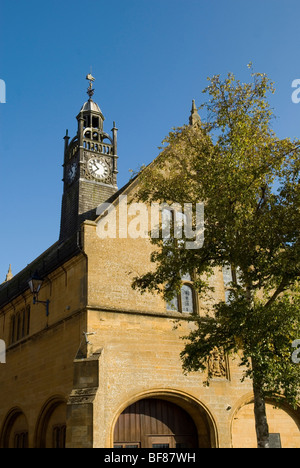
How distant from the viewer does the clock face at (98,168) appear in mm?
30252

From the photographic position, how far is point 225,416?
19391 mm

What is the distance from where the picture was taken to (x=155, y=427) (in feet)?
61.6

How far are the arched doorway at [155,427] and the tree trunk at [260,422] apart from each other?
24.2 ft

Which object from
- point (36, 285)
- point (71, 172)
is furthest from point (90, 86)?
point (36, 285)

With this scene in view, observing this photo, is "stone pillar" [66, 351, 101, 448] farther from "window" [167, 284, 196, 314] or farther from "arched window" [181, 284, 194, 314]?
"arched window" [181, 284, 194, 314]

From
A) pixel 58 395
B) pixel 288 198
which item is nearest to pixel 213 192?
pixel 288 198

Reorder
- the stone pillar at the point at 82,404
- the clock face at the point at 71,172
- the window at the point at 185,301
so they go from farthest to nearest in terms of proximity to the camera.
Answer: the clock face at the point at 71,172 < the window at the point at 185,301 < the stone pillar at the point at 82,404

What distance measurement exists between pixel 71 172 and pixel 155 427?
17630mm

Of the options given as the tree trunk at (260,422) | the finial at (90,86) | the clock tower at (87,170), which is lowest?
the tree trunk at (260,422)

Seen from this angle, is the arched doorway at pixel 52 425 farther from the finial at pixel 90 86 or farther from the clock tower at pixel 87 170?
the finial at pixel 90 86

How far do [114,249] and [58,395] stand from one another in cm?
609

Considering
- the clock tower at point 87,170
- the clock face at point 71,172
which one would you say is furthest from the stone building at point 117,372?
the clock face at point 71,172

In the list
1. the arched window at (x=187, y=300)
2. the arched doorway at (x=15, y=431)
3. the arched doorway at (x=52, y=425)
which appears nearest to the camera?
the arched doorway at (x=52, y=425)

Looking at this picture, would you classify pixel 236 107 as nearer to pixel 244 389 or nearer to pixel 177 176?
pixel 177 176
